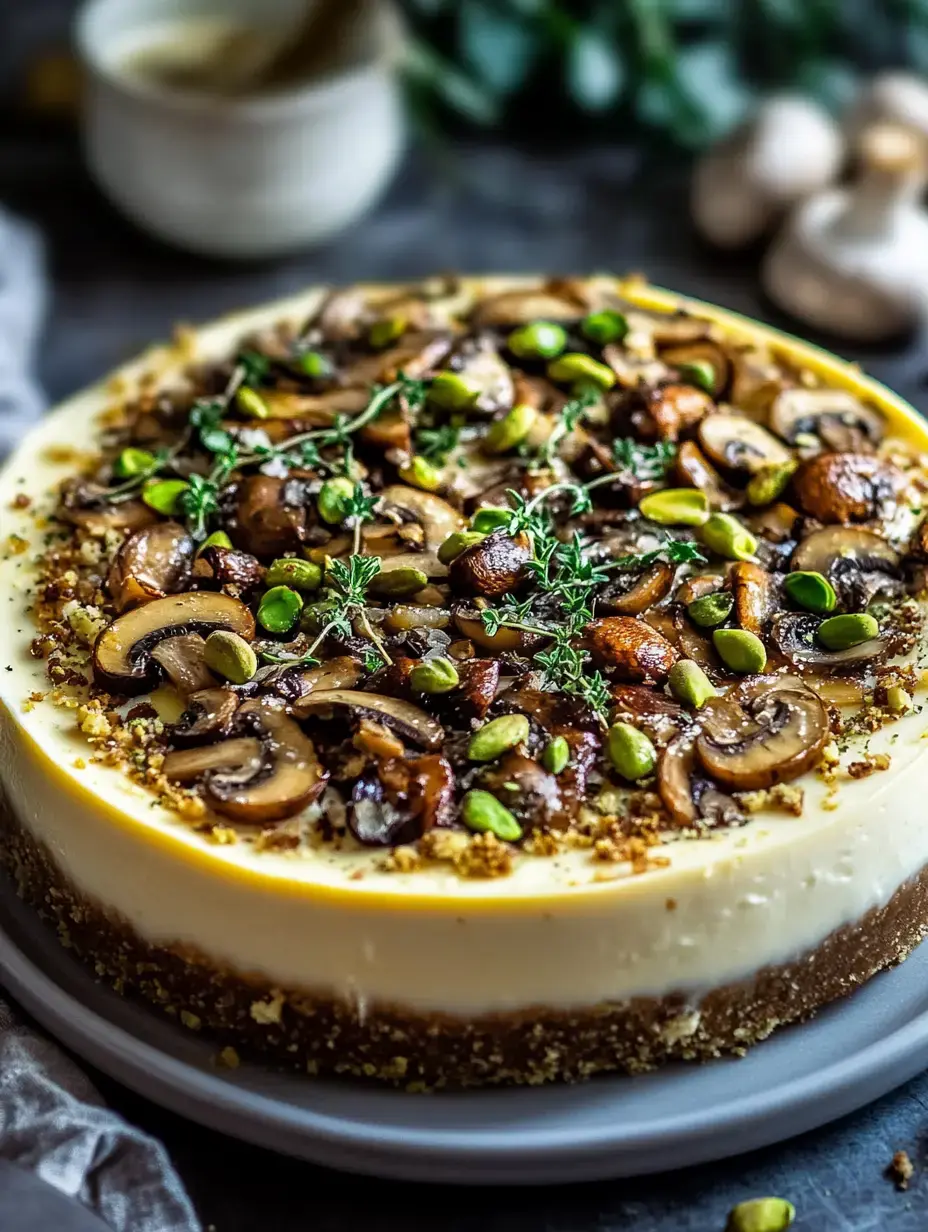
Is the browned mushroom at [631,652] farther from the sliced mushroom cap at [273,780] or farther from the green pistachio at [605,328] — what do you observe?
Answer: the green pistachio at [605,328]

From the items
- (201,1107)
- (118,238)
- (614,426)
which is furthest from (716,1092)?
(118,238)

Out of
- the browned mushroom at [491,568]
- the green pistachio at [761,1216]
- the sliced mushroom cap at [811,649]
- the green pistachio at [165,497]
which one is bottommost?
the green pistachio at [761,1216]

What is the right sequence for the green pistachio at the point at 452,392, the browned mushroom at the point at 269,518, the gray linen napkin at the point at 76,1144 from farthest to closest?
the green pistachio at the point at 452,392 → the browned mushroom at the point at 269,518 → the gray linen napkin at the point at 76,1144

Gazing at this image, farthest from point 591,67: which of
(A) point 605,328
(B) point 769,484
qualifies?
(B) point 769,484

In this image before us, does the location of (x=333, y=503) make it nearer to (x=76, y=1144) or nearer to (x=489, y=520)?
(x=489, y=520)

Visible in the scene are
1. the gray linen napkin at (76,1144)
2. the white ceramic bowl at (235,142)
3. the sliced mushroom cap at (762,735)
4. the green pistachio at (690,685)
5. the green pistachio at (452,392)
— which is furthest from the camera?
the white ceramic bowl at (235,142)

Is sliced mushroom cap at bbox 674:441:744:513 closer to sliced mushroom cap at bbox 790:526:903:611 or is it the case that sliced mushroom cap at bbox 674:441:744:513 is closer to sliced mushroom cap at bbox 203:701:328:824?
sliced mushroom cap at bbox 790:526:903:611

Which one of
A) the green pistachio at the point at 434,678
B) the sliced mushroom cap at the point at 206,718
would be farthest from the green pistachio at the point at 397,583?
the sliced mushroom cap at the point at 206,718
